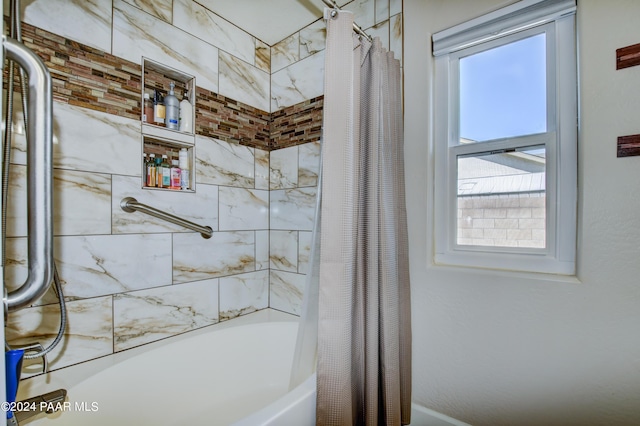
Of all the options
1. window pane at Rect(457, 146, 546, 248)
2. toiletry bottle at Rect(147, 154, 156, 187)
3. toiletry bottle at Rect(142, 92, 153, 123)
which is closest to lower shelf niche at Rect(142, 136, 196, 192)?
toiletry bottle at Rect(147, 154, 156, 187)

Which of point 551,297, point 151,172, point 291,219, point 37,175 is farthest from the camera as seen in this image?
point 291,219

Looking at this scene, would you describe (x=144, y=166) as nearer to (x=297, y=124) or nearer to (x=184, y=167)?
(x=184, y=167)

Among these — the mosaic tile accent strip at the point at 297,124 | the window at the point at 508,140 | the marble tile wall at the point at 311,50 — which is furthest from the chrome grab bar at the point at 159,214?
the window at the point at 508,140

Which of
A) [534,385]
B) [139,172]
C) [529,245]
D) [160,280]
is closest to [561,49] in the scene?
[529,245]

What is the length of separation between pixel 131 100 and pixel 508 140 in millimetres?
1717

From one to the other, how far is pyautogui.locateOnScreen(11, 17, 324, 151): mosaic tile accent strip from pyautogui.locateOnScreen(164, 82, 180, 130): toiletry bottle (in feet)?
0.25

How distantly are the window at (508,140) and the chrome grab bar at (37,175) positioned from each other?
1349 mm

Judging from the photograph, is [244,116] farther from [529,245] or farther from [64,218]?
[529,245]

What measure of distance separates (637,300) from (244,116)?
2005mm

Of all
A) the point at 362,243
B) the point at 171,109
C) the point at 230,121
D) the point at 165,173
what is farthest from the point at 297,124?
the point at 362,243

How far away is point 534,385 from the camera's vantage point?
1.16 metres

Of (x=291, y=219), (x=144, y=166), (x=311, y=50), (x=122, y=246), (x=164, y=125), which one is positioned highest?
(x=311, y=50)

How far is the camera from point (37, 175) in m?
0.48

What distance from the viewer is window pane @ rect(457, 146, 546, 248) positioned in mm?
1212
